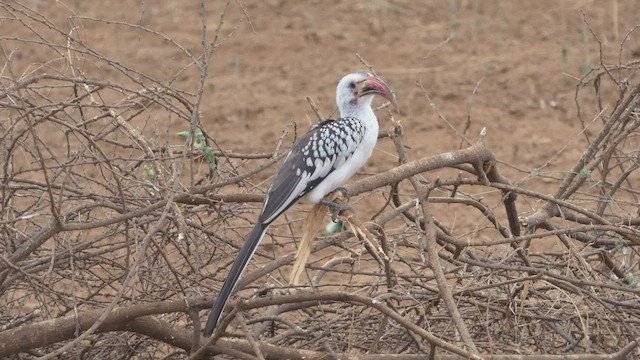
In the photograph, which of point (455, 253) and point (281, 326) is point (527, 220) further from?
point (281, 326)

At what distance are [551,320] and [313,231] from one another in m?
0.90

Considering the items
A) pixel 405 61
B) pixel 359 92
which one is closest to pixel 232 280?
pixel 359 92

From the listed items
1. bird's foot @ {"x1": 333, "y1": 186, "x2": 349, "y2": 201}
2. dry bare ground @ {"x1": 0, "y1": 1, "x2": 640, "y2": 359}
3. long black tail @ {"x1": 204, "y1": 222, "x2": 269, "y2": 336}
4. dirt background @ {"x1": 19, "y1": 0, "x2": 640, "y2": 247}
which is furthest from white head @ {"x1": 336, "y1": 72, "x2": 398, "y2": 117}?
dirt background @ {"x1": 19, "y1": 0, "x2": 640, "y2": 247}

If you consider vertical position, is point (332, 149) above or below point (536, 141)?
below

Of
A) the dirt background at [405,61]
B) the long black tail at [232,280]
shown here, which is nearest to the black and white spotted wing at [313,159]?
the long black tail at [232,280]

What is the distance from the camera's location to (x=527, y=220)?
4.04 metres

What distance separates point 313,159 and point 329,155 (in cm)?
6

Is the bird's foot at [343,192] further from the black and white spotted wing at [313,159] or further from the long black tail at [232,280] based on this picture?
the long black tail at [232,280]

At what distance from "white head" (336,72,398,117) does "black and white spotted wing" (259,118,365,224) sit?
10 cm

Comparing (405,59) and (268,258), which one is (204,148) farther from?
(405,59)

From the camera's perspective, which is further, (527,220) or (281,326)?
(281,326)

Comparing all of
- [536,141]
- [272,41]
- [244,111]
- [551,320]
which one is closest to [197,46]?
[272,41]

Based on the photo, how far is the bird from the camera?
3.62 meters

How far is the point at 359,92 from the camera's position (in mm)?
4023
